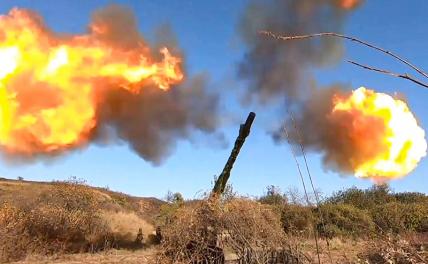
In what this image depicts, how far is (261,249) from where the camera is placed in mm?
14570

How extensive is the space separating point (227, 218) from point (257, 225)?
951 millimetres

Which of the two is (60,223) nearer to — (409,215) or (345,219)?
(345,219)

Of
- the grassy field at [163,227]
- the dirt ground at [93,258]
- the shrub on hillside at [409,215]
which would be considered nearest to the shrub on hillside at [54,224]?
the grassy field at [163,227]

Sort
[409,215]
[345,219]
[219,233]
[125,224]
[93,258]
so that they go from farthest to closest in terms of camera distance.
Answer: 1. [345,219]
2. [409,215]
3. [125,224]
4. [93,258]
5. [219,233]

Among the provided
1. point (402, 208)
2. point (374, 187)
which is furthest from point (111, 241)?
point (374, 187)

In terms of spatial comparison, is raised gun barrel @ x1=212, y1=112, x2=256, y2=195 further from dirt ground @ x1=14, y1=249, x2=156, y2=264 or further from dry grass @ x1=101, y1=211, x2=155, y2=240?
dry grass @ x1=101, y1=211, x2=155, y2=240

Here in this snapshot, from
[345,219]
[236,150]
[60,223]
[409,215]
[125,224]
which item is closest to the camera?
[236,150]

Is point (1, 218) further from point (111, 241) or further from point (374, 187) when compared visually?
point (374, 187)

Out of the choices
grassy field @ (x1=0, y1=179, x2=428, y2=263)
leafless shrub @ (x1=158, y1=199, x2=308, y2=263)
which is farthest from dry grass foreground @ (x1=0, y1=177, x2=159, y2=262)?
leafless shrub @ (x1=158, y1=199, x2=308, y2=263)

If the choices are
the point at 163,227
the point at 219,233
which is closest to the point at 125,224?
the point at 163,227

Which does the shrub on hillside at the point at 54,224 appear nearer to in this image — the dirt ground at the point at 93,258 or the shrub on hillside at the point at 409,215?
the dirt ground at the point at 93,258

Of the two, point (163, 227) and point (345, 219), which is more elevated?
point (345, 219)

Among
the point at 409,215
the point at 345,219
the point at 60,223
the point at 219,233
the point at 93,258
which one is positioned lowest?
the point at 93,258

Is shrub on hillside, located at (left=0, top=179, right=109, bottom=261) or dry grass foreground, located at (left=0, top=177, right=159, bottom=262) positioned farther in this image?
dry grass foreground, located at (left=0, top=177, right=159, bottom=262)
